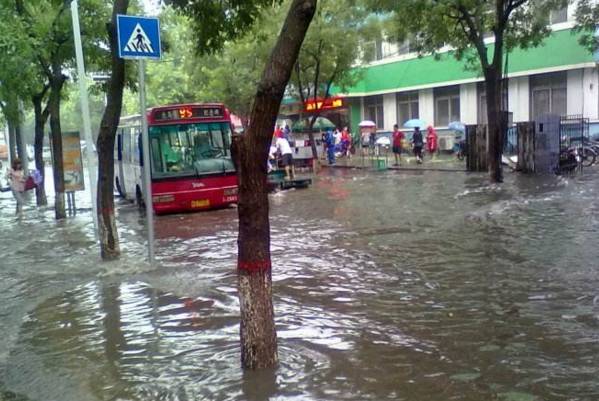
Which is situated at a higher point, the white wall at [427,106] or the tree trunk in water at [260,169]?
the white wall at [427,106]

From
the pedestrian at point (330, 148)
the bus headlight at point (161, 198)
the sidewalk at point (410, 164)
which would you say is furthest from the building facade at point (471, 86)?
the bus headlight at point (161, 198)

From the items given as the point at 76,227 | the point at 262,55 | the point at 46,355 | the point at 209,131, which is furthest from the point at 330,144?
the point at 46,355

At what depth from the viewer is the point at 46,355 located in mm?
5828

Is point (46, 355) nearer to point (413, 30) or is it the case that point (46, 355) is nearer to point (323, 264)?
point (323, 264)

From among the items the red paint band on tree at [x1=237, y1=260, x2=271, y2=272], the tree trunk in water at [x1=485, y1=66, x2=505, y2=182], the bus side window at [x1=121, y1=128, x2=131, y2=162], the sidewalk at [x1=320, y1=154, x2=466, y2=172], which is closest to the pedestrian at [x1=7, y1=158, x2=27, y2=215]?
the bus side window at [x1=121, y1=128, x2=131, y2=162]

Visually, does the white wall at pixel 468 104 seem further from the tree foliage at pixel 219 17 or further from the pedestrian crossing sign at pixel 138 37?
the pedestrian crossing sign at pixel 138 37

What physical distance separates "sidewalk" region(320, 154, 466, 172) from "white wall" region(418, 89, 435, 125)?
3.90 meters

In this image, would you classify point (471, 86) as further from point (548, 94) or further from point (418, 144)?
point (418, 144)

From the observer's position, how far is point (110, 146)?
32.0 ft

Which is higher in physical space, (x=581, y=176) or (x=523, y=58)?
(x=523, y=58)

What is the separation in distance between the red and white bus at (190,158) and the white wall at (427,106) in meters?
23.3

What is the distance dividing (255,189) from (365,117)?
126ft

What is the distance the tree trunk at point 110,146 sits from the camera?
30.7 ft

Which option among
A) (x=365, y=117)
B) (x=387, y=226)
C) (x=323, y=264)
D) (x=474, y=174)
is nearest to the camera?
(x=323, y=264)
